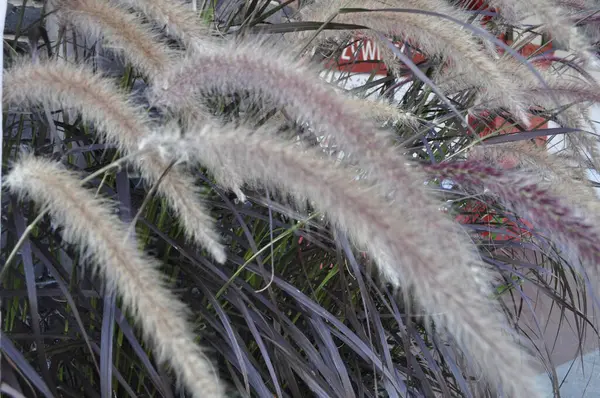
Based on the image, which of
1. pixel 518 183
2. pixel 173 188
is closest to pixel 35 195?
pixel 173 188

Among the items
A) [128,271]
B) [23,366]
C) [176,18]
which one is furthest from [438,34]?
[23,366]

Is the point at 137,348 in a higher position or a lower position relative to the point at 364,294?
lower

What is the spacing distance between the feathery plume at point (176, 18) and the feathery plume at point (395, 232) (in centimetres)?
30

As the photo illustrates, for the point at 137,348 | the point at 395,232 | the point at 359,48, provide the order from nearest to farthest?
1. the point at 395,232
2. the point at 137,348
3. the point at 359,48

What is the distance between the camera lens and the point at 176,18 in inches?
38.1

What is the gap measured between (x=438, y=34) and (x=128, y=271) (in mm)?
632

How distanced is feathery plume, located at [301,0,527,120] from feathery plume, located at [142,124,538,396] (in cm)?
44

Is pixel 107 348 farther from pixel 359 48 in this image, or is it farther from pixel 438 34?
pixel 359 48

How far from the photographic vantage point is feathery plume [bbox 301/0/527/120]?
104 cm

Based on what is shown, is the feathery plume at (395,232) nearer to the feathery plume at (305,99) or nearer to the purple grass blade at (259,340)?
the feathery plume at (305,99)

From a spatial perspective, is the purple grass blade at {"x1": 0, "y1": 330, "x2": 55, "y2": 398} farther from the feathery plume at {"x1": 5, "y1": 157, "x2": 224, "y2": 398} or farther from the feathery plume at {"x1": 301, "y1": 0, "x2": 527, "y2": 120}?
the feathery plume at {"x1": 301, "y1": 0, "x2": 527, "y2": 120}

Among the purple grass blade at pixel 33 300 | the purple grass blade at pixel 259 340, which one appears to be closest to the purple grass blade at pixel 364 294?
the purple grass blade at pixel 259 340

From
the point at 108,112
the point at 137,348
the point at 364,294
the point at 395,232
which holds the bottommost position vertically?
the point at 137,348

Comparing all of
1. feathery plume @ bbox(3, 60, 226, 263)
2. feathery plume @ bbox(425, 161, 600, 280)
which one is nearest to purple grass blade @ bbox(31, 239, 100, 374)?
feathery plume @ bbox(3, 60, 226, 263)
